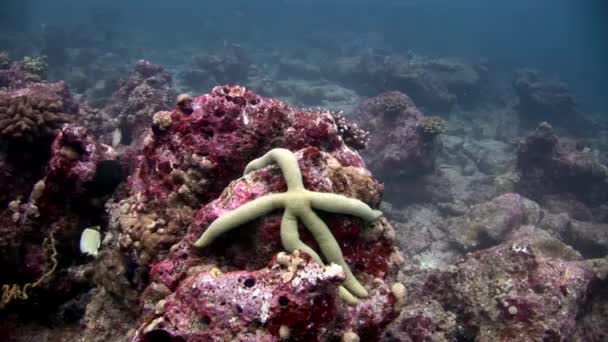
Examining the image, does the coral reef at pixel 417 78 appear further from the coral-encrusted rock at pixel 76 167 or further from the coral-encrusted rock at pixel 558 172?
→ the coral-encrusted rock at pixel 76 167

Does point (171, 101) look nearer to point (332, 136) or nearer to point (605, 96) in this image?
point (332, 136)

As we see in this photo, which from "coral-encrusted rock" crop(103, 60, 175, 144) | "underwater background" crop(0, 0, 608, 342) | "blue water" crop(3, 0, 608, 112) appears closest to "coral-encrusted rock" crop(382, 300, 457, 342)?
"underwater background" crop(0, 0, 608, 342)

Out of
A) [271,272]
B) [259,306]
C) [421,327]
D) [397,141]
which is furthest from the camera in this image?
[397,141]

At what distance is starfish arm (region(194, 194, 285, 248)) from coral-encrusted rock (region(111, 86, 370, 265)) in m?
0.93

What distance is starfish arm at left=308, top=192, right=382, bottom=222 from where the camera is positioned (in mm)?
3230

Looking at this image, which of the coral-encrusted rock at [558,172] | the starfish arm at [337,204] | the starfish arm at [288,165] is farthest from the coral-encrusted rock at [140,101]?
the coral-encrusted rock at [558,172]

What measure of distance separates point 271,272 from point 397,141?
11705 millimetres

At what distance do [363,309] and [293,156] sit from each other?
140cm

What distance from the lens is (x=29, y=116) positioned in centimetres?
595

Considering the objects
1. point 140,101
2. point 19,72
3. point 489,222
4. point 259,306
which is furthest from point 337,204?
point 19,72

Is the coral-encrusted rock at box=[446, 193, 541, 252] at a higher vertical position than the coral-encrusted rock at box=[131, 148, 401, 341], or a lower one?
lower

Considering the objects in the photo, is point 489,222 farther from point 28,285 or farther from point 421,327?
point 28,285

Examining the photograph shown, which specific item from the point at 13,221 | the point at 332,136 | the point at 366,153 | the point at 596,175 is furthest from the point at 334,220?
the point at 596,175

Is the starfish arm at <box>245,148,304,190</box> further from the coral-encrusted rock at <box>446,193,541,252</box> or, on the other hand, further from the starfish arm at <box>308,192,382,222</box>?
the coral-encrusted rock at <box>446,193,541,252</box>
